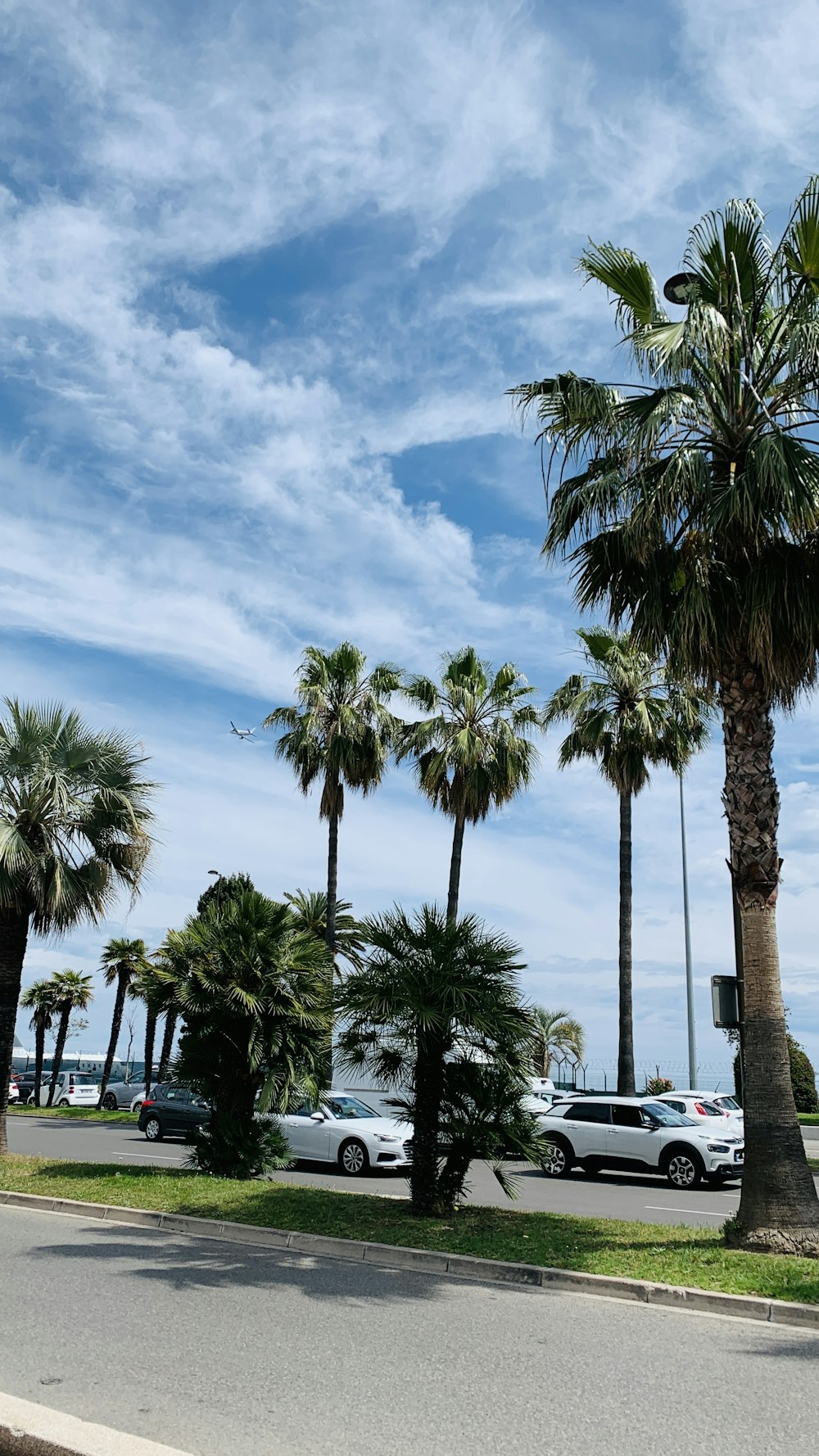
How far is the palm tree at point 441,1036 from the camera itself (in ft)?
34.6

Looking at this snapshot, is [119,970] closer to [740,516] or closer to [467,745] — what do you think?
[467,745]

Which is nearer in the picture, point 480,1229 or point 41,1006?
point 480,1229

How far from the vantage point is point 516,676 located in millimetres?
31438

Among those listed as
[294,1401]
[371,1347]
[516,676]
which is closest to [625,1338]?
[371,1347]

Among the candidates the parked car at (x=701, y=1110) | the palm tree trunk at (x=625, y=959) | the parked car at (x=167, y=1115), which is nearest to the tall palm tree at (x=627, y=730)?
the palm tree trunk at (x=625, y=959)

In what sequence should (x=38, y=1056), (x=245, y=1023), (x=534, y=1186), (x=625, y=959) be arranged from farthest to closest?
(x=38, y=1056), (x=625, y=959), (x=534, y=1186), (x=245, y=1023)

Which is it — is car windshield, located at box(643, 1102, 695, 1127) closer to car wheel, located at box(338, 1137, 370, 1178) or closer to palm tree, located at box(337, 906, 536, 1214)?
car wheel, located at box(338, 1137, 370, 1178)

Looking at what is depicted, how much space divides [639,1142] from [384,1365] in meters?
14.4

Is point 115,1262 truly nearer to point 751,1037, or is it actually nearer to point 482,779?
point 751,1037

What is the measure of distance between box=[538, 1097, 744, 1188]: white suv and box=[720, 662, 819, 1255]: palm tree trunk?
30.3ft

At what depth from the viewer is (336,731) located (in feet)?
103

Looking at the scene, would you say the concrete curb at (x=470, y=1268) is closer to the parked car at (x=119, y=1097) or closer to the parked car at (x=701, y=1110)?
the parked car at (x=701, y=1110)

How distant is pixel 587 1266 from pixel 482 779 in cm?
2119

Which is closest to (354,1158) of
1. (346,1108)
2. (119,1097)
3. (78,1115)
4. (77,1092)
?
(346,1108)
